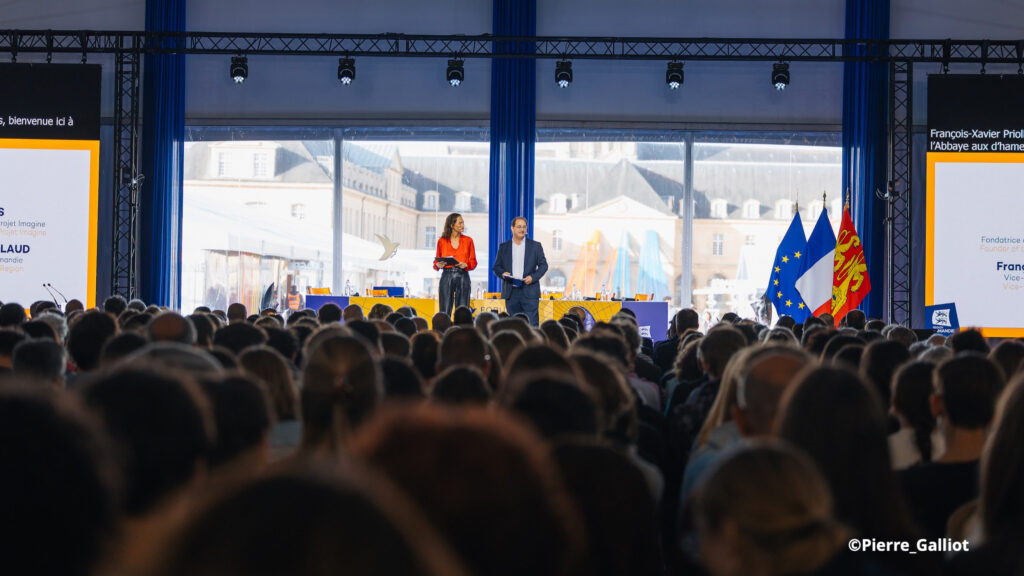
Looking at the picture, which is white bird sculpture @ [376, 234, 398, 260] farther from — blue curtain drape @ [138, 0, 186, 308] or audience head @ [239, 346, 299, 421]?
audience head @ [239, 346, 299, 421]

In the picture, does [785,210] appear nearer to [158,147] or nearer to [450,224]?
[450,224]

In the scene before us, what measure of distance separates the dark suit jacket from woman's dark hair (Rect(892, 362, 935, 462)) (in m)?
7.79

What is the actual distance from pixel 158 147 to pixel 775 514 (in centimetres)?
1479

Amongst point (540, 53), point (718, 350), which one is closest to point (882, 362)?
point (718, 350)

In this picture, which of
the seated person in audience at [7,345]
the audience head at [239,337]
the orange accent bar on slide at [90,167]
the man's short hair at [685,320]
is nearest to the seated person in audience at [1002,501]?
the audience head at [239,337]

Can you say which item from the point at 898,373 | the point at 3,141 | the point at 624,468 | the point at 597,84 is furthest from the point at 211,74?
the point at 624,468

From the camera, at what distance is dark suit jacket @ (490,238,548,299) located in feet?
36.6

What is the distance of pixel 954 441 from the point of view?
2.96 m

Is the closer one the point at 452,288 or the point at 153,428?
the point at 153,428

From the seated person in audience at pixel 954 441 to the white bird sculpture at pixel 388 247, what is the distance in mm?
12726

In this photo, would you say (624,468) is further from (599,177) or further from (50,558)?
(599,177)

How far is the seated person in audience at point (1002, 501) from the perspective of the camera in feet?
6.12

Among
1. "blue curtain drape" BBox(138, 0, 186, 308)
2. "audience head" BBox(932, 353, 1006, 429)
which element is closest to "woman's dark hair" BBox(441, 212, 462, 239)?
"blue curtain drape" BBox(138, 0, 186, 308)

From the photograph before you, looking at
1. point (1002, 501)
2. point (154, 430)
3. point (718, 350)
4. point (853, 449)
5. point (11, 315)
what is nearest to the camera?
point (154, 430)
